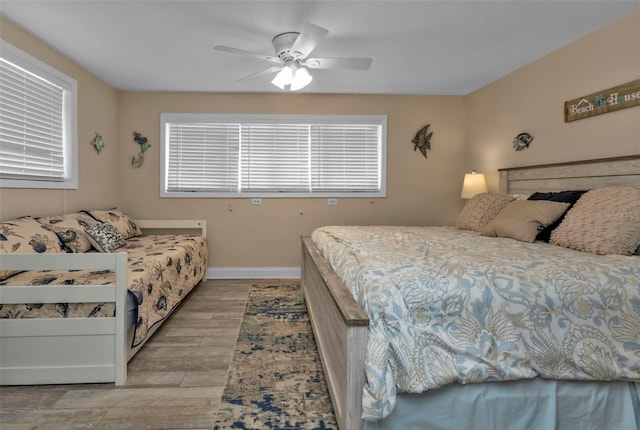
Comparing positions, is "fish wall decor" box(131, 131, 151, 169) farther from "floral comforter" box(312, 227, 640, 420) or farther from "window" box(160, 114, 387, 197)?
"floral comforter" box(312, 227, 640, 420)

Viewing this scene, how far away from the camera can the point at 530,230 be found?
235 centimetres

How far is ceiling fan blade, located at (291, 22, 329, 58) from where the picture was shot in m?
2.20

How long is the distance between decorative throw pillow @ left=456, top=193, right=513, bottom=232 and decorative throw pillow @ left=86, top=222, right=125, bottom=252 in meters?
3.24

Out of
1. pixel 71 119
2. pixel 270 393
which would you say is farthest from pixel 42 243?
pixel 270 393

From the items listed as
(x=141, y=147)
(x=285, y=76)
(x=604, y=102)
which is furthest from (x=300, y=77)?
(x=141, y=147)

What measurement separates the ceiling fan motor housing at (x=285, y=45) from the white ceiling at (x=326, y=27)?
0.04 m

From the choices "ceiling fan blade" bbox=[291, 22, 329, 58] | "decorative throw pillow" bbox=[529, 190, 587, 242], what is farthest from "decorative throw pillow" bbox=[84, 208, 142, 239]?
"decorative throw pillow" bbox=[529, 190, 587, 242]

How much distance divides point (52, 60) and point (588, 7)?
13.9 ft

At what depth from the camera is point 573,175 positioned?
2729mm

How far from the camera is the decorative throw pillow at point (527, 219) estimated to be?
2.35 metres

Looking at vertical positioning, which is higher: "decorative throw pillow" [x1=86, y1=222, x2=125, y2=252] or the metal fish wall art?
the metal fish wall art

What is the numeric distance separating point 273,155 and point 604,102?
10.7 feet

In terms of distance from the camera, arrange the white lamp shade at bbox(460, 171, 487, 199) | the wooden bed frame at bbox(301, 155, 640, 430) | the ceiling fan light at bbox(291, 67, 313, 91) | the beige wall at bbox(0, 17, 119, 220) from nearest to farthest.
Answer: the wooden bed frame at bbox(301, 155, 640, 430), the beige wall at bbox(0, 17, 119, 220), the ceiling fan light at bbox(291, 67, 313, 91), the white lamp shade at bbox(460, 171, 487, 199)

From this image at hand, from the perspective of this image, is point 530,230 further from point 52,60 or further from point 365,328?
point 52,60
